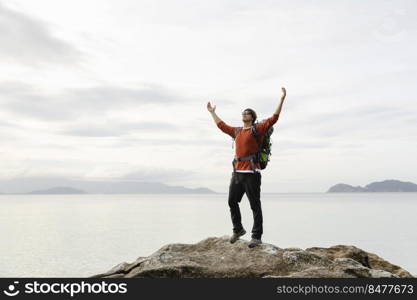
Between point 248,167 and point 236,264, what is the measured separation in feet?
8.89

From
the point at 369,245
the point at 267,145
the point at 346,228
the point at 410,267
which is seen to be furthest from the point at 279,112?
the point at 346,228

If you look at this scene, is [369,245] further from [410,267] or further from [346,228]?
[346,228]

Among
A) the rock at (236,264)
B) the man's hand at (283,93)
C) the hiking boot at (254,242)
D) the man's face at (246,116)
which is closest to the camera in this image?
the rock at (236,264)

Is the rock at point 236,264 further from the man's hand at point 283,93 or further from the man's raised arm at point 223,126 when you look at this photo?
the man's hand at point 283,93

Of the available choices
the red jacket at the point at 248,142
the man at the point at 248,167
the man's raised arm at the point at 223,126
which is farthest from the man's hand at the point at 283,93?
the man's raised arm at the point at 223,126

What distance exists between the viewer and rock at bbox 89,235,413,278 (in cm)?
1230

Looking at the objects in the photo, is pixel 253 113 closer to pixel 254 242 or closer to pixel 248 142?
pixel 248 142

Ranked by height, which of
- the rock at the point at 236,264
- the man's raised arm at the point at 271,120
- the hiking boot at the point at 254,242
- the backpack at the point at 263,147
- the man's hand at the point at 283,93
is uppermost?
the man's hand at the point at 283,93

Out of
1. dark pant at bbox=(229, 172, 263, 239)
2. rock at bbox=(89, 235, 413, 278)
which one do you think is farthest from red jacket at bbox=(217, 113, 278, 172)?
rock at bbox=(89, 235, 413, 278)

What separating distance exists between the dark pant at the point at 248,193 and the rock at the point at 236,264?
23.2 inches

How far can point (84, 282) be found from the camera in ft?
35.0

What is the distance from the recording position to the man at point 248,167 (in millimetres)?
13180

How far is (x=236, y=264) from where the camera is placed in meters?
12.8

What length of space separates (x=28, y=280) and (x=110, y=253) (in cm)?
7351
